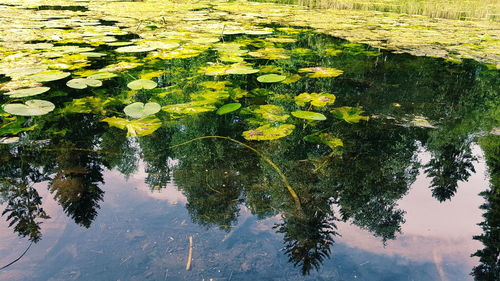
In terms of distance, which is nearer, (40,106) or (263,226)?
(263,226)

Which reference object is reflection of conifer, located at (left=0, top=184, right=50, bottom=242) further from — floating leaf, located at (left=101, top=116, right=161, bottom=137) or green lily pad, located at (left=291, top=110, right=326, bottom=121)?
green lily pad, located at (left=291, top=110, right=326, bottom=121)

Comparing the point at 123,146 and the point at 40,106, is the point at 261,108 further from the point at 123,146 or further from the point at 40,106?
the point at 40,106

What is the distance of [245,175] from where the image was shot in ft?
6.31

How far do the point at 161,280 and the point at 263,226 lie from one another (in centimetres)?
55

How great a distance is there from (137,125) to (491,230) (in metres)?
2.31

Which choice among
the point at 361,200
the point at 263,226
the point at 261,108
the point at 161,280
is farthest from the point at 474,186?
the point at 161,280

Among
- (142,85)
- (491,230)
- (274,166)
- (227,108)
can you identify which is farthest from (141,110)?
(491,230)

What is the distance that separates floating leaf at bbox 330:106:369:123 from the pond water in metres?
0.02

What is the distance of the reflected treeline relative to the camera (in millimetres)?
1605

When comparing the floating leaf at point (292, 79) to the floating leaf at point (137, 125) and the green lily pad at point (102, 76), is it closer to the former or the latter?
the floating leaf at point (137, 125)

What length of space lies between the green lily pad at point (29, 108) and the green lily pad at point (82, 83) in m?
0.34

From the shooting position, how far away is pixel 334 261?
139 centimetres

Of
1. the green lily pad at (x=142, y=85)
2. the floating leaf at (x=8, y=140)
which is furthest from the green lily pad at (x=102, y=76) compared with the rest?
the floating leaf at (x=8, y=140)

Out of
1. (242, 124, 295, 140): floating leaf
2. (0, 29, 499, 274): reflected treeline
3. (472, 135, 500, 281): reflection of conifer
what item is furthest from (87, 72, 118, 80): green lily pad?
(472, 135, 500, 281): reflection of conifer
